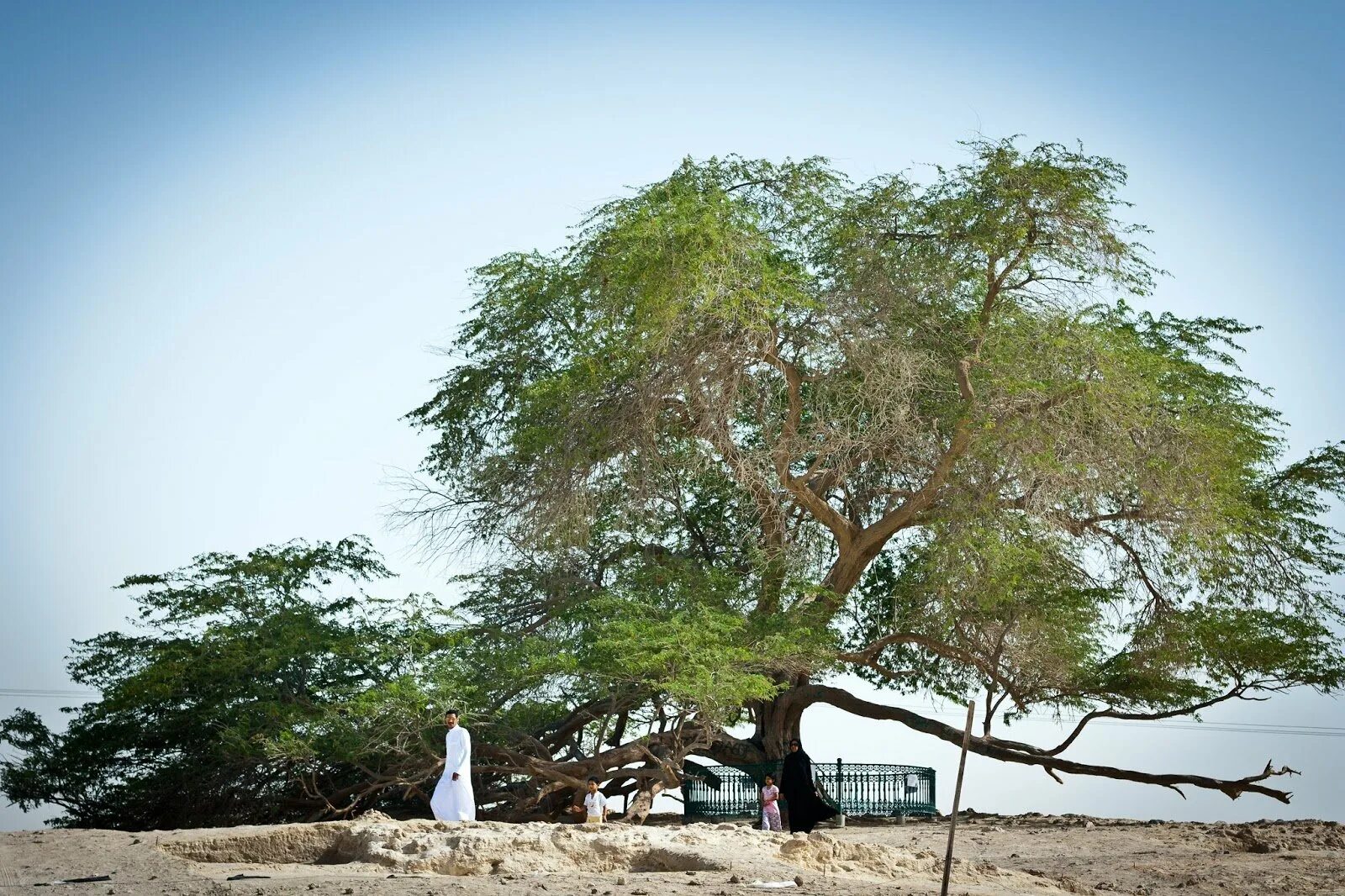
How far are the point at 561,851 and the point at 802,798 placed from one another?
184 inches

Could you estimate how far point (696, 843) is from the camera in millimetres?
11930

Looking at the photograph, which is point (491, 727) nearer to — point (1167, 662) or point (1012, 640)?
point (1012, 640)

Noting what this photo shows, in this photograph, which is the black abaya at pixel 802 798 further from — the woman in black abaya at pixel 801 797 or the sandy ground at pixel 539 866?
the sandy ground at pixel 539 866

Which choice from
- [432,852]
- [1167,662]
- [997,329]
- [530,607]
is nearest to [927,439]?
[997,329]

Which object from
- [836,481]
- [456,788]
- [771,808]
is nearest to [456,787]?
[456,788]

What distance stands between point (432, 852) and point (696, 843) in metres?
2.34

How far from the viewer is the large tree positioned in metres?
18.7

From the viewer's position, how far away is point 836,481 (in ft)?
69.3

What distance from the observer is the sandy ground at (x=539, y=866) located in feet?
33.8

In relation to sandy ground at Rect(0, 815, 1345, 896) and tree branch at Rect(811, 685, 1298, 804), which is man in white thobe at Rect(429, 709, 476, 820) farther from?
tree branch at Rect(811, 685, 1298, 804)

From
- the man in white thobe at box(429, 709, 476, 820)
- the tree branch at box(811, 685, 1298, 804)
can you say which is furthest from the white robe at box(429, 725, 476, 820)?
the tree branch at box(811, 685, 1298, 804)

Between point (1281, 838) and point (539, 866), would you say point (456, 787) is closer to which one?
point (539, 866)

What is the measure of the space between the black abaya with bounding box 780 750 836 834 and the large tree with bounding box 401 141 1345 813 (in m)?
1.72

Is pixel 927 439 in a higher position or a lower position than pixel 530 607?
higher
